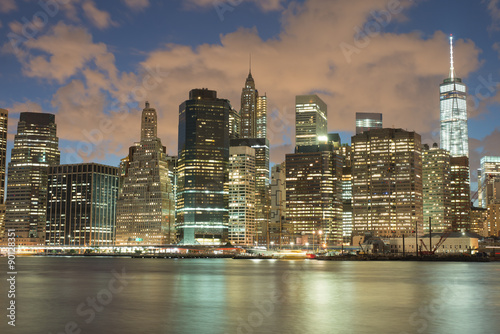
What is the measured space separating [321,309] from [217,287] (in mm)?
32449

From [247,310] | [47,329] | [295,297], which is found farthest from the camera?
[295,297]

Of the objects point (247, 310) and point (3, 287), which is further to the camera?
point (3, 287)

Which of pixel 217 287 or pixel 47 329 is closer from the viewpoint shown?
pixel 47 329

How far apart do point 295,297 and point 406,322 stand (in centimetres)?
2278

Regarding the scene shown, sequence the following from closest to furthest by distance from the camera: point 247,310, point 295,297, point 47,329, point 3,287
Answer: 1. point 47,329
2. point 247,310
3. point 295,297
4. point 3,287

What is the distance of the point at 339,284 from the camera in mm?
97312

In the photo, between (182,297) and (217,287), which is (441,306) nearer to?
(182,297)

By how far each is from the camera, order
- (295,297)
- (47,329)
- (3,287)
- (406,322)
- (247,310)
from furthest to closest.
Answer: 1. (3,287)
2. (295,297)
3. (247,310)
4. (406,322)
5. (47,329)

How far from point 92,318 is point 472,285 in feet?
212

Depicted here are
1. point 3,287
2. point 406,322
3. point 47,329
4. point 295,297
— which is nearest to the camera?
point 47,329

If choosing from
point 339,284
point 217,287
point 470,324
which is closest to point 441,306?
point 470,324

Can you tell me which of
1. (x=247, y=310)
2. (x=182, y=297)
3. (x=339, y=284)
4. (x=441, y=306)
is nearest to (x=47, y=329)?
(x=247, y=310)

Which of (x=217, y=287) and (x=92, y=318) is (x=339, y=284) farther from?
(x=92, y=318)

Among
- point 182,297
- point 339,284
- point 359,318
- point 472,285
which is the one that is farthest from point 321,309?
point 472,285
